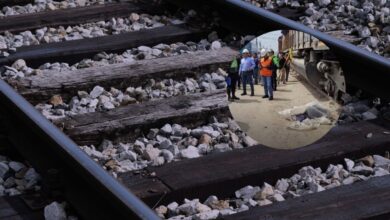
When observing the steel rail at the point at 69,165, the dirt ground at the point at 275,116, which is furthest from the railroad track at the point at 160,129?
the dirt ground at the point at 275,116

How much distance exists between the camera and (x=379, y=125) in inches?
145

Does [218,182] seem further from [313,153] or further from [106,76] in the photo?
[106,76]

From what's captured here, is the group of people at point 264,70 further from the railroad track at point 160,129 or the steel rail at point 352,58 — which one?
the steel rail at point 352,58

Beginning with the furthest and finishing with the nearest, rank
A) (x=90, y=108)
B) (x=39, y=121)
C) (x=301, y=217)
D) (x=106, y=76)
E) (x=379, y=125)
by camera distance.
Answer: (x=106, y=76) → (x=90, y=108) → (x=379, y=125) → (x=39, y=121) → (x=301, y=217)

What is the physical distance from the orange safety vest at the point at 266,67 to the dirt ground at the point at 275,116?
0.17ft

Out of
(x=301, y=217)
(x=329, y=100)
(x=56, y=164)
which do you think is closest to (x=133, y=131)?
(x=56, y=164)

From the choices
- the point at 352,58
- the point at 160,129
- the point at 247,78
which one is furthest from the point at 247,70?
the point at 352,58

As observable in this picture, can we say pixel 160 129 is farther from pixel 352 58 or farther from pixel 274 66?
pixel 352 58

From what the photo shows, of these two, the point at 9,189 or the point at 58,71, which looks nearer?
the point at 9,189

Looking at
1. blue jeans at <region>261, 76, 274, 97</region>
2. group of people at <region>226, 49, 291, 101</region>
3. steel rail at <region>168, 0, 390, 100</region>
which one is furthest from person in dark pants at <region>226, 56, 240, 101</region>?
steel rail at <region>168, 0, 390, 100</region>

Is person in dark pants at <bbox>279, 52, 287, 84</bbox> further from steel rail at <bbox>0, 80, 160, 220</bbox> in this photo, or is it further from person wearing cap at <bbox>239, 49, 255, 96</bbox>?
steel rail at <bbox>0, 80, 160, 220</bbox>

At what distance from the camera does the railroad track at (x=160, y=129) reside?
298 centimetres

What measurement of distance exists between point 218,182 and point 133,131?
0.73 m

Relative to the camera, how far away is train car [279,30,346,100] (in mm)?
3295
